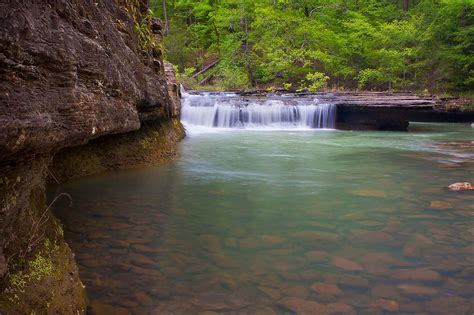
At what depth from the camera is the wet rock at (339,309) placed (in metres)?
2.62

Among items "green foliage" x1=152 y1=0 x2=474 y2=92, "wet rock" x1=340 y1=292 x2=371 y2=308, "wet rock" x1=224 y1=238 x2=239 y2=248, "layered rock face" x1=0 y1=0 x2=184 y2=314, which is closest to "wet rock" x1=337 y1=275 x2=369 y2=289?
"wet rock" x1=340 y1=292 x2=371 y2=308

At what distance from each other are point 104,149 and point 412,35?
21.7 metres

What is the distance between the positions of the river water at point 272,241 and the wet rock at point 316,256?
17 mm

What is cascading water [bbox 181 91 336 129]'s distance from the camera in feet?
59.0

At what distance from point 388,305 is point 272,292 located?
0.76 meters

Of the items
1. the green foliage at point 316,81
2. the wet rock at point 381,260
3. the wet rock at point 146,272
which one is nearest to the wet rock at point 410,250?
the wet rock at point 381,260

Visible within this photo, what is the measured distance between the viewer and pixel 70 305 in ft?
7.84

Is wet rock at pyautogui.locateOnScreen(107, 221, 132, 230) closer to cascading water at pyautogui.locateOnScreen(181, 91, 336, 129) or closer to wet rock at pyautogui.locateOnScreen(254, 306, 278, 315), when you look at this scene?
wet rock at pyautogui.locateOnScreen(254, 306, 278, 315)

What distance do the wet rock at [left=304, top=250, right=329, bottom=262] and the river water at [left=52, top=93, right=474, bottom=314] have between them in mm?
17

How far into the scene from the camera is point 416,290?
2.89 meters

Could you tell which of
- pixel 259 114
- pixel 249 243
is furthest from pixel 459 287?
pixel 259 114

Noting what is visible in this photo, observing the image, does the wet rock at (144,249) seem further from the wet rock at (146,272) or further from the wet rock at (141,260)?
the wet rock at (146,272)

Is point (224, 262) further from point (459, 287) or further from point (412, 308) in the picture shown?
point (459, 287)

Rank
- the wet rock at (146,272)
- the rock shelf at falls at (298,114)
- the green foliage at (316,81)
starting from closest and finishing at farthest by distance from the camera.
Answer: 1. the wet rock at (146,272)
2. the rock shelf at falls at (298,114)
3. the green foliage at (316,81)
